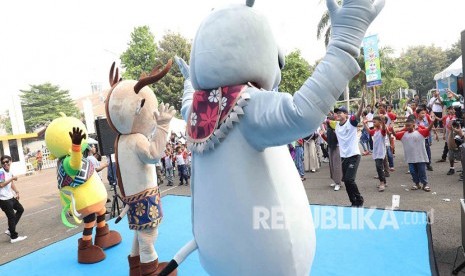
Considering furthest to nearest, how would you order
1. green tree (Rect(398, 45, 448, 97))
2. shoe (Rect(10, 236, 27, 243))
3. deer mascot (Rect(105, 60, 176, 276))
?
1. green tree (Rect(398, 45, 448, 97))
2. shoe (Rect(10, 236, 27, 243))
3. deer mascot (Rect(105, 60, 176, 276))

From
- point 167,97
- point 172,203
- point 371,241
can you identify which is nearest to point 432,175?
point 371,241

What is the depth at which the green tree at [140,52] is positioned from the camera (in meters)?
21.9

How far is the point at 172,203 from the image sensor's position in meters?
5.32

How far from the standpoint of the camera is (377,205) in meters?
4.98

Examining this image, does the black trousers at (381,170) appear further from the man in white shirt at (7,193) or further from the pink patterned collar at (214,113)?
the man in white shirt at (7,193)

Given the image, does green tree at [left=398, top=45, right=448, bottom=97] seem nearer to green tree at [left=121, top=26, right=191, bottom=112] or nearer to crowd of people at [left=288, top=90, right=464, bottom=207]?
green tree at [left=121, top=26, right=191, bottom=112]

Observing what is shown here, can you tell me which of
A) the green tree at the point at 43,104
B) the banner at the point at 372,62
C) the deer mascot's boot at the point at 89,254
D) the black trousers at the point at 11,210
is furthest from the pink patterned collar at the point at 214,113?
the green tree at the point at 43,104

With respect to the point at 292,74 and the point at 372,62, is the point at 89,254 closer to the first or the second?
the point at 372,62

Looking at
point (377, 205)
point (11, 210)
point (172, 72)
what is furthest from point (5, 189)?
point (172, 72)

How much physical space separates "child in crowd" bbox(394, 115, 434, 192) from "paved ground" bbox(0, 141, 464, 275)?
0.26 metres

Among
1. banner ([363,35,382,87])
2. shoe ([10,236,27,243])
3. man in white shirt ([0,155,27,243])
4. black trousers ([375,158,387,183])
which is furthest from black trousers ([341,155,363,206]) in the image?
banner ([363,35,382,87])

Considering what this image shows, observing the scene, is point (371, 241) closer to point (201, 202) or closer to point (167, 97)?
point (201, 202)

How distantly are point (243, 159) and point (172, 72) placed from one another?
785 inches

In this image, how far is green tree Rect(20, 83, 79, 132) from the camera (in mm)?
34028
